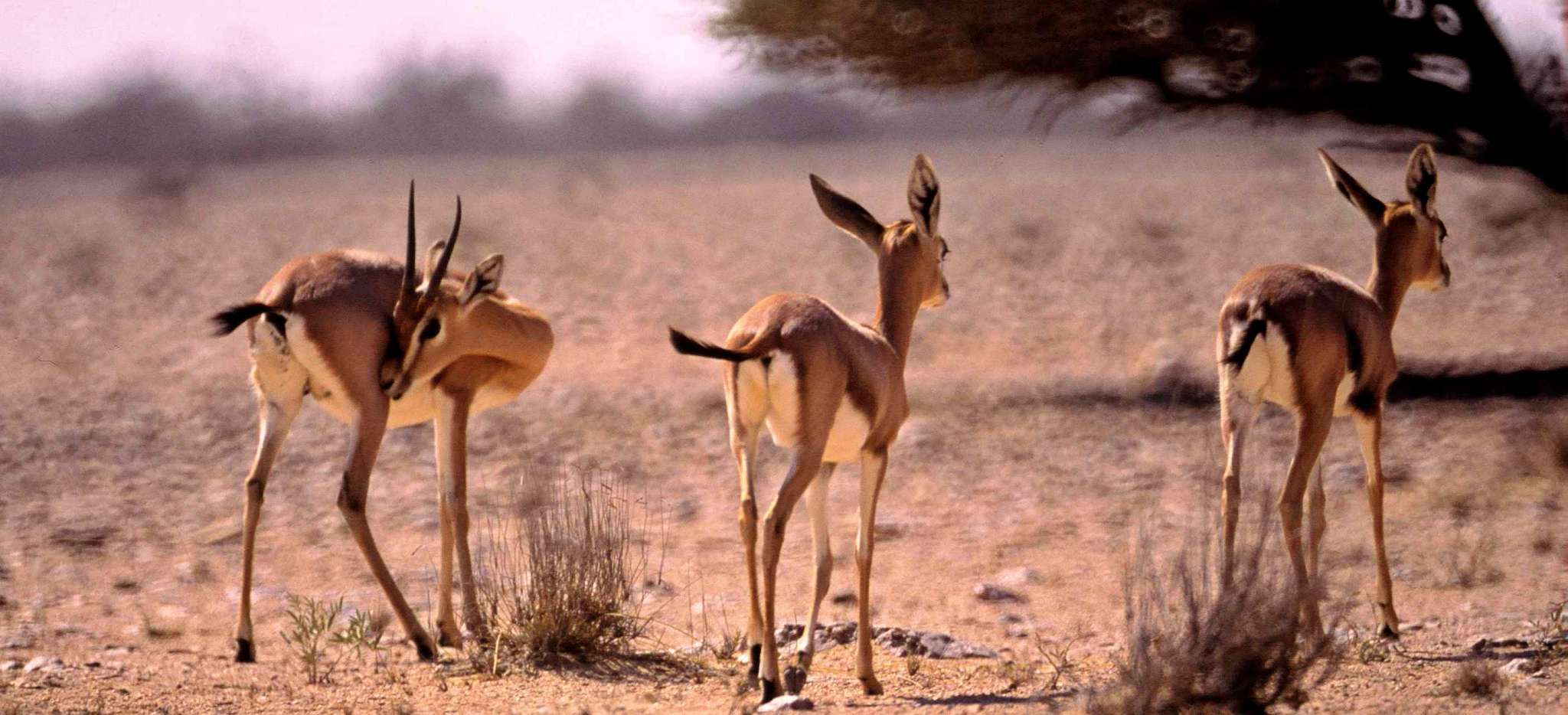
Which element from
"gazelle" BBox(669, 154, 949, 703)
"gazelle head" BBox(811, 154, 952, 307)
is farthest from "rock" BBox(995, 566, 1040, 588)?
"gazelle" BBox(669, 154, 949, 703)

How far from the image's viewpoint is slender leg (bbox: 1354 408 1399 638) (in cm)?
841

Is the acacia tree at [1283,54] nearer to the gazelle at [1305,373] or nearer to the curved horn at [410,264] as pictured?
the gazelle at [1305,373]

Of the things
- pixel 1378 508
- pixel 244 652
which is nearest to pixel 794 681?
pixel 244 652

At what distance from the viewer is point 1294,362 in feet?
27.1

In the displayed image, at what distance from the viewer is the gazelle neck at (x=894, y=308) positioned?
26.6 feet

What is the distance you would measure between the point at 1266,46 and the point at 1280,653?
381 inches

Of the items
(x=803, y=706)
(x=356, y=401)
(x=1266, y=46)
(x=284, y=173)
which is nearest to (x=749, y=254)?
(x=1266, y=46)

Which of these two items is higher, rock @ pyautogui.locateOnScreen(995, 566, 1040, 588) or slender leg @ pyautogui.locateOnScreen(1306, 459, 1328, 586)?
slender leg @ pyautogui.locateOnScreen(1306, 459, 1328, 586)

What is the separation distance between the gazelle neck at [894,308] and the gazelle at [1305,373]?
1524 mm

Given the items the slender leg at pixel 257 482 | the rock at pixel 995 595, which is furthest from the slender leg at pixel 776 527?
the rock at pixel 995 595

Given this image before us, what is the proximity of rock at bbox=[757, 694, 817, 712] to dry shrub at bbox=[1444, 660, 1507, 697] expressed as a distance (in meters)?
2.59

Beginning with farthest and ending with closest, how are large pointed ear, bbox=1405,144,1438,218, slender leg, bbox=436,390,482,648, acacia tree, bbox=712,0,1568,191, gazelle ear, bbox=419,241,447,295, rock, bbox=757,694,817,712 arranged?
acacia tree, bbox=712,0,1568,191 < large pointed ear, bbox=1405,144,1438,218 < slender leg, bbox=436,390,482,648 < gazelle ear, bbox=419,241,447,295 < rock, bbox=757,694,817,712

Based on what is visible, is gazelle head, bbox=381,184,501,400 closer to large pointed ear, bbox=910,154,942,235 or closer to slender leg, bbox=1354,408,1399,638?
large pointed ear, bbox=910,154,942,235

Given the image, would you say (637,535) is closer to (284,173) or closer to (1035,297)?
(1035,297)
